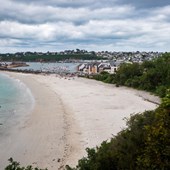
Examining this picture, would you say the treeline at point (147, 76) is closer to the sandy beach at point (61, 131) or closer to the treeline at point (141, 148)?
the sandy beach at point (61, 131)

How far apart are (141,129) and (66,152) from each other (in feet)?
30.9

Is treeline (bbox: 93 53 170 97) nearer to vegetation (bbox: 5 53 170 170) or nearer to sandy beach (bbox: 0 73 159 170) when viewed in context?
sandy beach (bbox: 0 73 159 170)

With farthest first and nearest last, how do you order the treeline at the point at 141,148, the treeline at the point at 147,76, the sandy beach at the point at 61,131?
the treeline at the point at 147,76, the sandy beach at the point at 61,131, the treeline at the point at 141,148

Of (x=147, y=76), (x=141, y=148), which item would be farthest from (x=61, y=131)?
(x=147, y=76)

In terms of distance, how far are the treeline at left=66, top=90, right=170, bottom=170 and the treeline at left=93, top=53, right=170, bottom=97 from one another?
111ft

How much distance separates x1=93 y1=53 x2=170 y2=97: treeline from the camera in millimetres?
54059

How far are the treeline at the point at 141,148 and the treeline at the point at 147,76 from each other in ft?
111

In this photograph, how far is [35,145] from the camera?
74.6 ft

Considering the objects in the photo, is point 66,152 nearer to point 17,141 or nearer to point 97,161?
point 17,141

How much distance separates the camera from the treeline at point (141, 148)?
1009 centimetres

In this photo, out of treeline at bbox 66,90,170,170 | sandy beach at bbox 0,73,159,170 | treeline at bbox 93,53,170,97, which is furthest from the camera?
treeline at bbox 93,53,170,97

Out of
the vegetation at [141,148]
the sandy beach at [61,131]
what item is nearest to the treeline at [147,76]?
the sandy beach at [61,131]

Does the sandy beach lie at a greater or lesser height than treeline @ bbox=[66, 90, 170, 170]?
lesser

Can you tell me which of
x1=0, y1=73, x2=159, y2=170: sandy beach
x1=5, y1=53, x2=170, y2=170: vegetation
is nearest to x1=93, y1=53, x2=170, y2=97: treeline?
x1=0, y1=73, x2=159, y2=170: sandy beach
